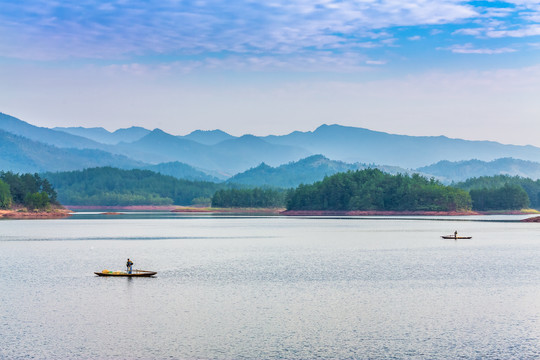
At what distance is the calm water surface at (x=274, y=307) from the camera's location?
33688 millimetres

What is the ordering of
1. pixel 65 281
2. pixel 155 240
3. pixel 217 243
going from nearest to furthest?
pixel 65 281 → pixel 217 243 → pixel 155 240

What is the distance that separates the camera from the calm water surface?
3369cm

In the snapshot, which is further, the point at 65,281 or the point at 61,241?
the point at 61,241

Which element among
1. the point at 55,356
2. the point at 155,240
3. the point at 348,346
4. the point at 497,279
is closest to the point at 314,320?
the point at 348,346

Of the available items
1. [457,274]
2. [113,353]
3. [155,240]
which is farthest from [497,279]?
[155,240]

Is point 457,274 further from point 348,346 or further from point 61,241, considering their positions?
point 61,241

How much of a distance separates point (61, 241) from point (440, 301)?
82.2 metres

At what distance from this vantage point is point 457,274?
210 ft

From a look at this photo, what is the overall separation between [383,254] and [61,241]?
59.1m

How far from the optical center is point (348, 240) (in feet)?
376

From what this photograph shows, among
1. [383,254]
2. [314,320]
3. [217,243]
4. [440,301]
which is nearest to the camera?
[314,320]

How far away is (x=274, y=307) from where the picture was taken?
45125 millimetres

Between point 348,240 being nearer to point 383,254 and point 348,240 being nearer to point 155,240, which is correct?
point 383,254

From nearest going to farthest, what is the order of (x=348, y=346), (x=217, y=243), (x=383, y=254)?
(x=348, y=346)
(x=383, y=254)
(x=217, y=243)
